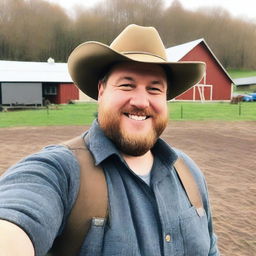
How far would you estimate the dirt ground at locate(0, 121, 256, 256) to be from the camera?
193 inches

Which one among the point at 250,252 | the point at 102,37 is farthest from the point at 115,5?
the point at 250,252

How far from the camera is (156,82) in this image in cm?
205

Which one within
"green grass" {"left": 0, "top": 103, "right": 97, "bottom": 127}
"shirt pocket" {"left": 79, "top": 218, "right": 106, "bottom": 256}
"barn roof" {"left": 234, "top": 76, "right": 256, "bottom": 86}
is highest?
"barn roof" {"left": 234, "top": 76, "right": 256, "bottom": 86}

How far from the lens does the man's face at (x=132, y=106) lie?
1.96 metres

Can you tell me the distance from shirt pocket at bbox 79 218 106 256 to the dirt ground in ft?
10.6

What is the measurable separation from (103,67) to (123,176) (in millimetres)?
751

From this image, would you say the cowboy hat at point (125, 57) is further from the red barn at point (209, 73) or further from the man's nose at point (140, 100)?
the red barn at point (209, 73)

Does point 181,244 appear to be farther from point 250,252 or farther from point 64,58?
point 64,58

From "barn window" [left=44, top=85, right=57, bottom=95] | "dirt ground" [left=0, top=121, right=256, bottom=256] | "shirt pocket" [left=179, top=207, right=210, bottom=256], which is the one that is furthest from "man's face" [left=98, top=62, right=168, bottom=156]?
"barn window" [left=44, top=85, right=57, bottom=95]

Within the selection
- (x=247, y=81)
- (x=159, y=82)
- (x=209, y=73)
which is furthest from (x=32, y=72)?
(x=247, y=81)

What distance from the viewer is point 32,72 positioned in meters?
40.6

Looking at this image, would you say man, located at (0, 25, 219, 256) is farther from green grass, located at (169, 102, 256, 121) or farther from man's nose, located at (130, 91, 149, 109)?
green grass, located at (169, 102, 256, 121)

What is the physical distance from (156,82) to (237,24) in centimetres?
11967

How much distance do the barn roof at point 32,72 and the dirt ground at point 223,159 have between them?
70.2 feet
